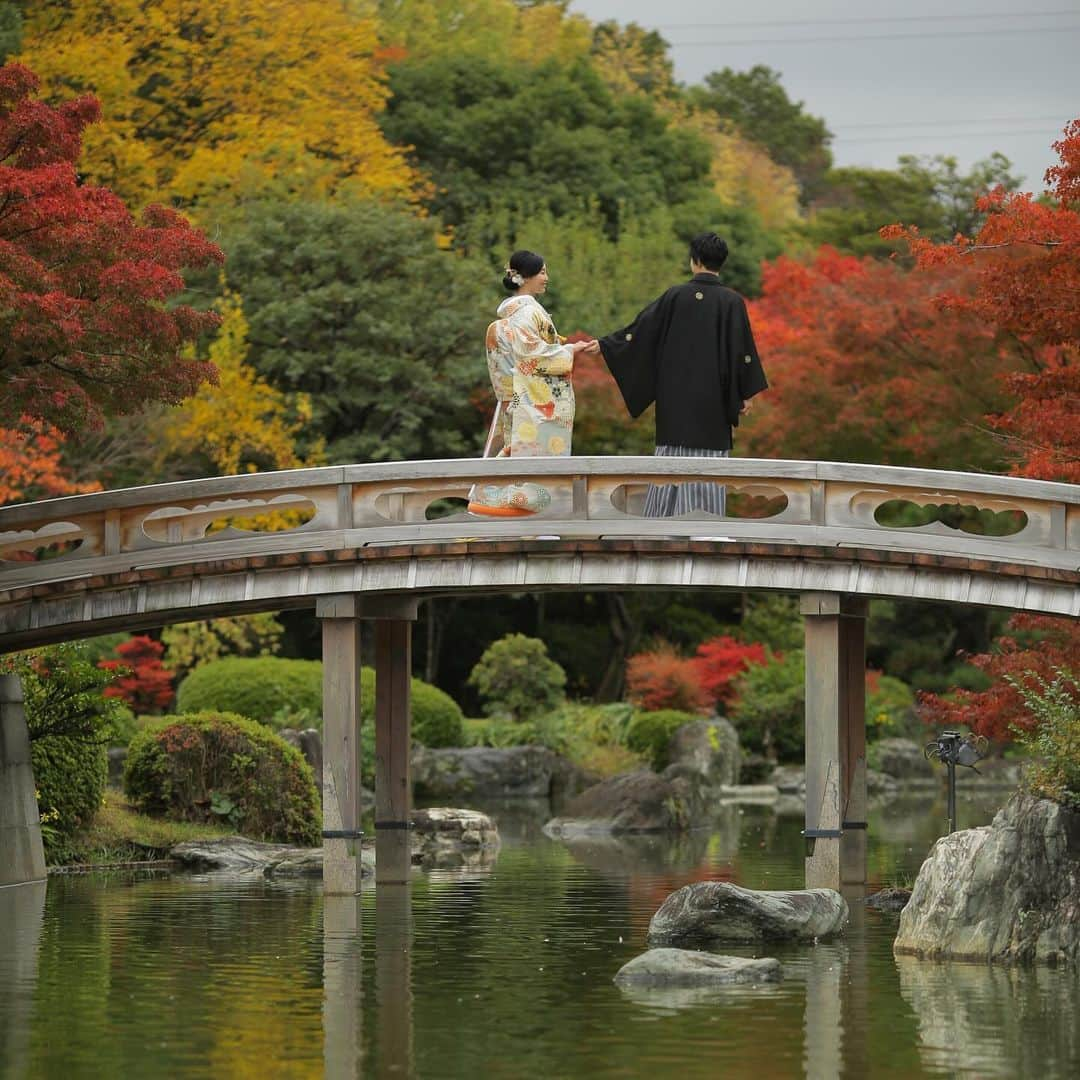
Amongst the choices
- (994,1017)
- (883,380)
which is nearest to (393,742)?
(994,1017)

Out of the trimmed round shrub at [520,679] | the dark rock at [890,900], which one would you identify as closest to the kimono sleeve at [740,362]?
the dark rock at [890,900]

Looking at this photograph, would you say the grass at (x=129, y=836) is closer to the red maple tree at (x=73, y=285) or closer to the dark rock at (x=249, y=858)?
the dark rock at (x=249, y=858)

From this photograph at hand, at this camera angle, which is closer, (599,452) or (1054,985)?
(1054,985)

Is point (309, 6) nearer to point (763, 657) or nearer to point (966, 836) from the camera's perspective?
point (763, 657)

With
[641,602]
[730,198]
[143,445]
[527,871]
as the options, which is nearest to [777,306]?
[641,602]

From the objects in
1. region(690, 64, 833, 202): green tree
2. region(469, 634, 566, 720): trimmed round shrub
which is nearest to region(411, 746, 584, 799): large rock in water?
region(469, 634, 566, 720): trimmed round shrub

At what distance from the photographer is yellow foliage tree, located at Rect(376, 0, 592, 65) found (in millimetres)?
49344

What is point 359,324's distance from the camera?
3503 centimetres

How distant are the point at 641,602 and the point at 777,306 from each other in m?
6.34

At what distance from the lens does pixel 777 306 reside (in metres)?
41.5

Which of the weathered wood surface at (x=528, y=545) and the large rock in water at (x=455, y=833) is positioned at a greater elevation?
the weathered wood surface at (x=528, y=545)

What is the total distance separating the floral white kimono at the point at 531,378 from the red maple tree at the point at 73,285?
253 centimetres

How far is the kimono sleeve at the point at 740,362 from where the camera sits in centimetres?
1650

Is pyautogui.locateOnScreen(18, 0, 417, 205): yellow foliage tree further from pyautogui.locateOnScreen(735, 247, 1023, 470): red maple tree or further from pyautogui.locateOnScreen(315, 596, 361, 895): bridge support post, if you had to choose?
pyautogui.locateOnScreen(315, 596, 361, 895): bridge support post
